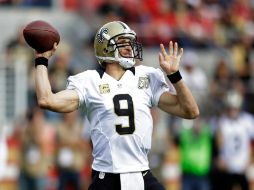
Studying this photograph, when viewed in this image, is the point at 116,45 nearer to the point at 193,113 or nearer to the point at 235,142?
the point at 193,113

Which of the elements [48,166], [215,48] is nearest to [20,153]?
[48,166]

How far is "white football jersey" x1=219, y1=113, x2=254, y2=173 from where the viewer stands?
13664 millimetres

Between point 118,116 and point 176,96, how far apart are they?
45 cm

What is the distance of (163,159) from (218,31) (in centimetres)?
545

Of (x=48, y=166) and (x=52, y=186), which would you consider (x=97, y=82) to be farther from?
(x=52, y=186)

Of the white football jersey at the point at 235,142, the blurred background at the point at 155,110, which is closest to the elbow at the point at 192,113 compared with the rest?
the blurred background at the point at 155,110

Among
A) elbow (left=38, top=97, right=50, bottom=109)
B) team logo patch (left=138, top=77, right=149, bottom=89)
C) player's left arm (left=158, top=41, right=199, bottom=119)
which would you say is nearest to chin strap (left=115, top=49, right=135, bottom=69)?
team logo patch (left=138, top=77, right=149, bottom=89)

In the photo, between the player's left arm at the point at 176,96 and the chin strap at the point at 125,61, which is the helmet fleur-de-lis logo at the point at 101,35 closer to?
the chin strap at the point at 125,61

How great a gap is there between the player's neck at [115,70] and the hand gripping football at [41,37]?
0.44 metres

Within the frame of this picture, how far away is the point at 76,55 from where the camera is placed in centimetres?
1677

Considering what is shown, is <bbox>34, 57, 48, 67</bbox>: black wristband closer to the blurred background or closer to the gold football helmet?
the gold football helmet

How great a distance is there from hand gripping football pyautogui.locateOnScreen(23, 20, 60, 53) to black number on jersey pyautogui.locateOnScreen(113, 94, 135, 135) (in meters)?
0.61

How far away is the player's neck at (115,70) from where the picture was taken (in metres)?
7.29

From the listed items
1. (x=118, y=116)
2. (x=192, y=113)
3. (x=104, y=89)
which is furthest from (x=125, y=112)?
(x=192, y=113)
